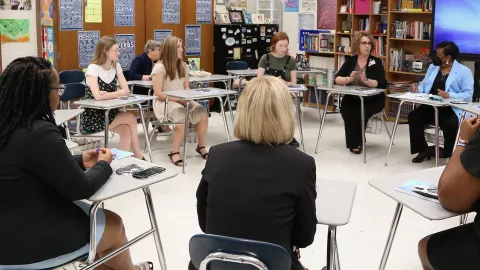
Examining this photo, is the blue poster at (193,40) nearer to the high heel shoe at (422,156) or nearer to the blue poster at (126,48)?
the blue poster at (126,48)

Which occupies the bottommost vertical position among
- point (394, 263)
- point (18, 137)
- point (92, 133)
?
point (394, 263)

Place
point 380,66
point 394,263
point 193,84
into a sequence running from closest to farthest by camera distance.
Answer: point 394,263, point 380,66, point 193,84

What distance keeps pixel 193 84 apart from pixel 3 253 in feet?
16.5

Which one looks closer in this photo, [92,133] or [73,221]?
[73,221]

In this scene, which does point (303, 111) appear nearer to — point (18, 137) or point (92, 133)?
point (92, 133)

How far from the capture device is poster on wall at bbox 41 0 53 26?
6.51 m

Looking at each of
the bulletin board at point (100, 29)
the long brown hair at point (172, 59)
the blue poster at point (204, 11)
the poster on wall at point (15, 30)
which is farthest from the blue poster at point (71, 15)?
the long brown hair at point (172, 59)

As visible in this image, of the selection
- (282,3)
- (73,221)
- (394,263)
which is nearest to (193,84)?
(282,3)

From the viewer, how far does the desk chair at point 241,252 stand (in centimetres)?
180

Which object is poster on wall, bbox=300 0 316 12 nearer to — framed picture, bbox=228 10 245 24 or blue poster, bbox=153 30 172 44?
framed picture, bbox=228 10 245 24

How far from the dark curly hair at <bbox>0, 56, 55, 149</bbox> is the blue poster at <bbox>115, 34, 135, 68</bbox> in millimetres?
5422

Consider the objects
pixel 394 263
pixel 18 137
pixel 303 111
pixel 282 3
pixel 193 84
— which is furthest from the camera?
pixel 282 3

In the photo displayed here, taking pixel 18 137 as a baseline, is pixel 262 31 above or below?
above

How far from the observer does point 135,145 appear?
5363mm
